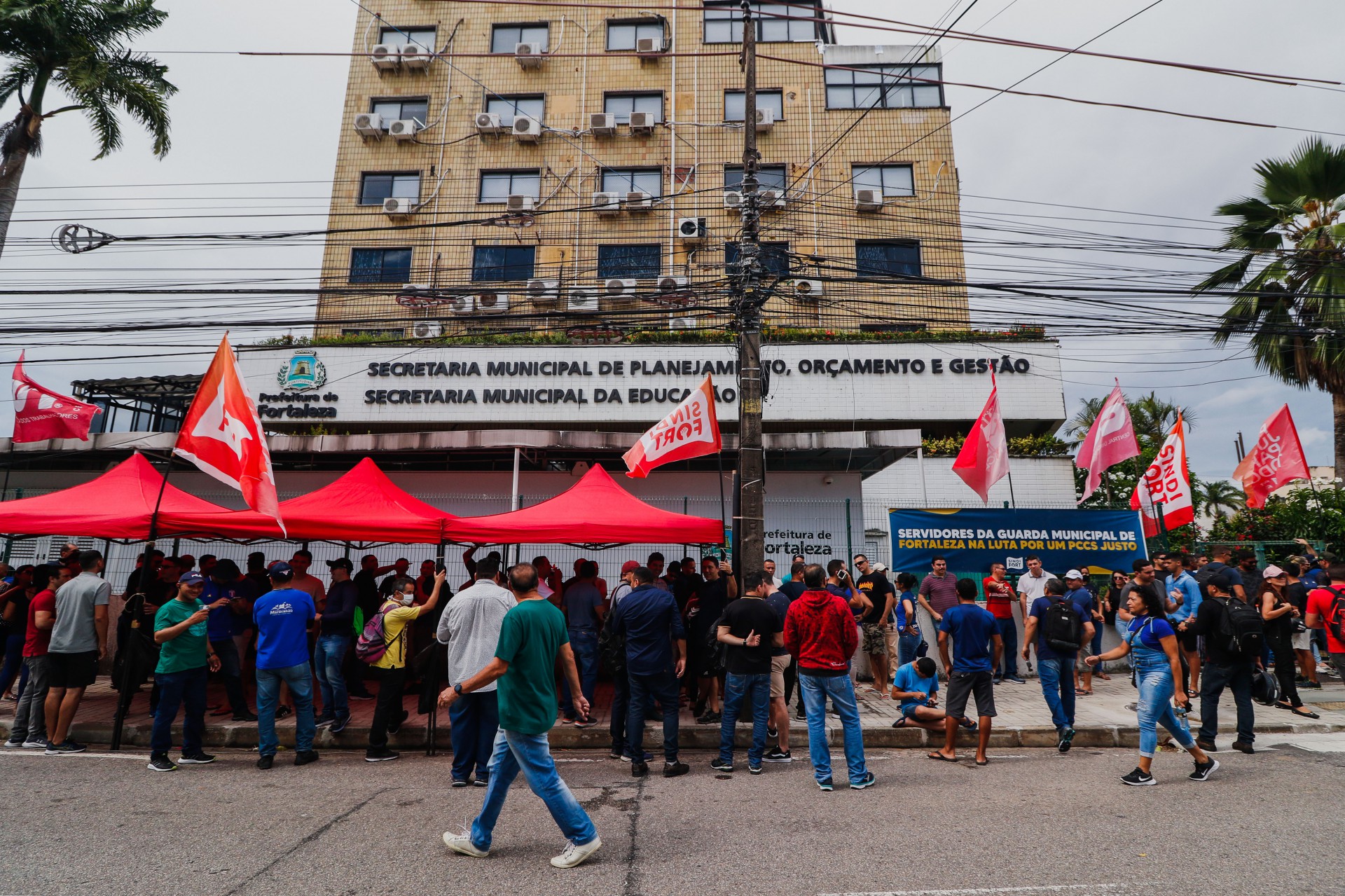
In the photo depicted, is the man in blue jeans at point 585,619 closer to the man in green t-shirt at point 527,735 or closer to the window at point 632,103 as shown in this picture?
the man in green t-shirt at point 527,735

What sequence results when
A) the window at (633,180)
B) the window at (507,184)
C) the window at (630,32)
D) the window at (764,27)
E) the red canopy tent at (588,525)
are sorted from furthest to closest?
the window at (630,32) → the window at (764,27) → the window at (507,184) → the window at (633,180) → the red canopy tent at (588,525)

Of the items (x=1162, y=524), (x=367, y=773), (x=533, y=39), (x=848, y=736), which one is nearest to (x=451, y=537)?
(x=367, y=773)

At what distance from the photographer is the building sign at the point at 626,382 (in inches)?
824

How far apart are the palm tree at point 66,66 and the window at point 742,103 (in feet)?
55.0

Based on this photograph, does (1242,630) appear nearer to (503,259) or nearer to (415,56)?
(503,259)

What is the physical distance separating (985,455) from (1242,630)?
5.76 m

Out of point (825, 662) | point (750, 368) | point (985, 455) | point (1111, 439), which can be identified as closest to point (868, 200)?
point (1111, 439)

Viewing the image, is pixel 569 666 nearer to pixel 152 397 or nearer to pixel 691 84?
pixel 152 397

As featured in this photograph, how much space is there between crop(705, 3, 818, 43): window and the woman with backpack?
24.1 meters

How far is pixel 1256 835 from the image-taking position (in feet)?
16.3

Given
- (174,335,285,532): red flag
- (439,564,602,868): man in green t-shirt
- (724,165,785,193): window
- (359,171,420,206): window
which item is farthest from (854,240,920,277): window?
(439,564,602,868): man in green t-shirt

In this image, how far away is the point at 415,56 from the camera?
2684 cm

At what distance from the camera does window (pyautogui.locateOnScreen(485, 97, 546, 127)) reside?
26.8m

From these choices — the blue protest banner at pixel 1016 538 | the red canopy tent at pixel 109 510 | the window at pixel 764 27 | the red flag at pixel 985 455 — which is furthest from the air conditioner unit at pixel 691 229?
the red canopy tent at pixel 109 510
